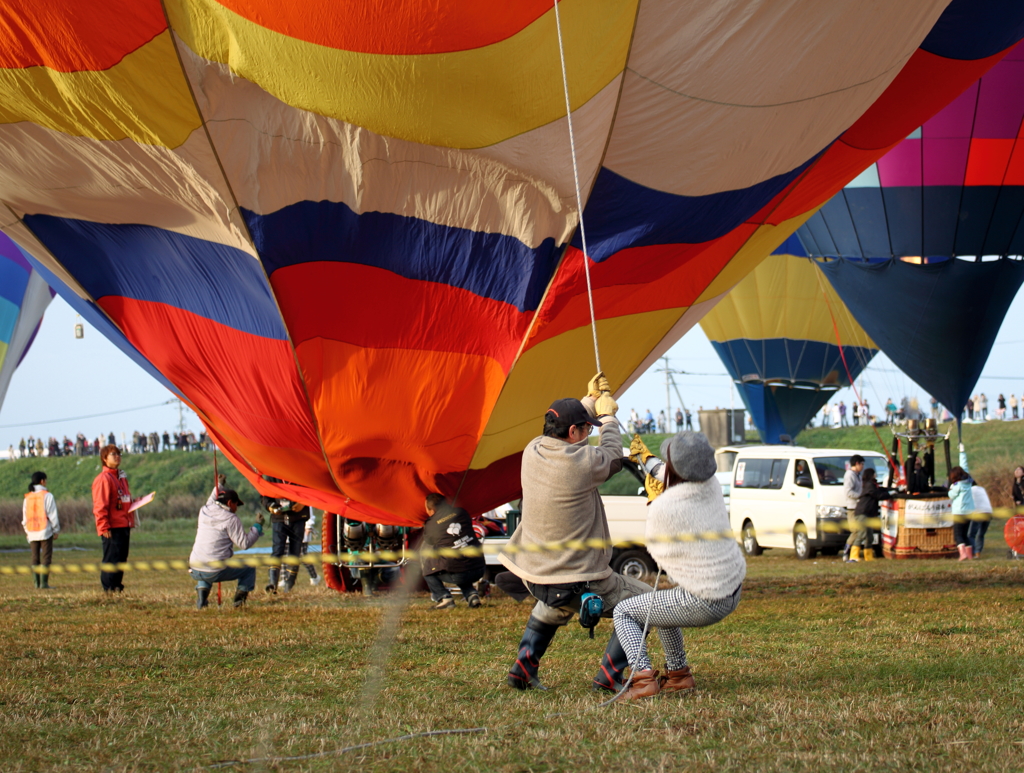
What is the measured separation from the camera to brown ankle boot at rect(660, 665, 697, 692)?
14.8 ft

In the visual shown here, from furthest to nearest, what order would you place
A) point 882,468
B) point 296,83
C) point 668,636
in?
point 882,468 → point 296,83 → point 668,636

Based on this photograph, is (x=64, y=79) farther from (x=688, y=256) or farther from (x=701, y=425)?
(x=701, y=425)

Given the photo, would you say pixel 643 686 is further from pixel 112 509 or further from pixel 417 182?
pixel 112 509

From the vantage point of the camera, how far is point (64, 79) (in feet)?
16.2

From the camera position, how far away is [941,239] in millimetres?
14977

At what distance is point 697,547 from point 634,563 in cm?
666

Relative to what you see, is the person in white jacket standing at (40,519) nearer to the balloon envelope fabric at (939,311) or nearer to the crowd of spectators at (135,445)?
the balloon envelope fabric at (939,311)

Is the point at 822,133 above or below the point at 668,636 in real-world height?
above

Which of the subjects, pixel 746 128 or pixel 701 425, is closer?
pixel 746 128

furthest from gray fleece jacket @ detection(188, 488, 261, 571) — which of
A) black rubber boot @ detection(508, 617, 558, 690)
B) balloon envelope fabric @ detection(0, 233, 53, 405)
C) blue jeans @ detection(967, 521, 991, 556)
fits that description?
blue jeans @ detection(967, 521, 991, 556)

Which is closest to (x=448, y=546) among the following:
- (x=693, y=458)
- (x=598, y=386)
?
(x=598, y=386)

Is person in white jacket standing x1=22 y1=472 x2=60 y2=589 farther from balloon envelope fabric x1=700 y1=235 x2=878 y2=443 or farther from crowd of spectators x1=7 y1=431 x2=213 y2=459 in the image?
crowd of spectators x1=7 y1=431 x2=213 y2=459

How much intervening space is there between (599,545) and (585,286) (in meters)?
1.89

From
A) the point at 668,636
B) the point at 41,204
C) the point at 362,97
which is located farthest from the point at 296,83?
the point at 668,636
